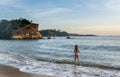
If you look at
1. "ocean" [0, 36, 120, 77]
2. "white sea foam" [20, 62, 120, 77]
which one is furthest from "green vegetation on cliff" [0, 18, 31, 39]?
"white sea foam" [20, 62, 120, 77]

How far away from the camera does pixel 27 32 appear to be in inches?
6024

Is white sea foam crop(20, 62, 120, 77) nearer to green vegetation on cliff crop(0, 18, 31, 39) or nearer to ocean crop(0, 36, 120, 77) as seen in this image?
ocean crop(0, 36, 120, 77)

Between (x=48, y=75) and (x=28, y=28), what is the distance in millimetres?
140800

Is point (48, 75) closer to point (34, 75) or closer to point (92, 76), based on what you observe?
point (34, 75)

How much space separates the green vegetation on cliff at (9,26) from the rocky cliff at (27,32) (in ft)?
14.7

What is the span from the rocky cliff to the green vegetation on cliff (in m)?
4.49

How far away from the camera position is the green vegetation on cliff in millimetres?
155875

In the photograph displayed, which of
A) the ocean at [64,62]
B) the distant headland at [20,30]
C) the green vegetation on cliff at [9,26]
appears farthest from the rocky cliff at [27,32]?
the ocean at [64,62]

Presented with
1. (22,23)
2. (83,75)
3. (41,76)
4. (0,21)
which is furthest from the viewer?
(0,21)

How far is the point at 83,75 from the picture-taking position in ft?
54.0

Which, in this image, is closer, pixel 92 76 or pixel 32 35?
pixel 92 76

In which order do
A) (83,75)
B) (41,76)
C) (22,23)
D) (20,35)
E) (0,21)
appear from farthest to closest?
1. (0,21)
2. (22,23)
3. (20,35)
4. (83,75)
5. (41,76)

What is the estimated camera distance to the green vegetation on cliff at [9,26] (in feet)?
511

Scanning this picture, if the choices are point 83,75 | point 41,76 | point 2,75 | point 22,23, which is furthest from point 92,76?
point 22,23
